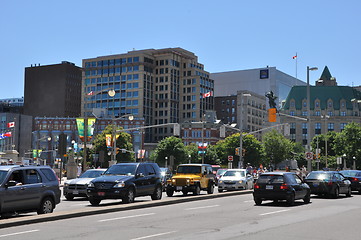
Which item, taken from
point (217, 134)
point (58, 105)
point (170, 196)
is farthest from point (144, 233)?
point (58, 105)

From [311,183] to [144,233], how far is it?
55.0ft

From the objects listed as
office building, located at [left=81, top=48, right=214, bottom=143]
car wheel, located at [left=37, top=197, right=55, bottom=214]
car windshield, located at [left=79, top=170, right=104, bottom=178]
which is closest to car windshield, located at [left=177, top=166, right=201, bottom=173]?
car windshield, located at [left=79, top=170, right=104, bottom=178]

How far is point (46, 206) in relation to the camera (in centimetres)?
1722

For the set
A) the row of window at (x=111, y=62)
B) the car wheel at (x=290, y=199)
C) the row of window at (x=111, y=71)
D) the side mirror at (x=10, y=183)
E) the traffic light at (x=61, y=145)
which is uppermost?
the row of window at (x=111, y=62)

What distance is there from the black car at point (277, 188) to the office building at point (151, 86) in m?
134

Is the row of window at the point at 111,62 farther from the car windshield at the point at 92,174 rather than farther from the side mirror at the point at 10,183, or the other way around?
the side mirror at the point at 10,183

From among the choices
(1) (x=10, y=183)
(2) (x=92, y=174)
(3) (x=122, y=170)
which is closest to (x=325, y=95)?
(2) (x=92, y=174)

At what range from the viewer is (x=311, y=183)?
27531mm

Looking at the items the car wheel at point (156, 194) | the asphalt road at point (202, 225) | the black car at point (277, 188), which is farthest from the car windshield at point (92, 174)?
the black car at point (277, 188)

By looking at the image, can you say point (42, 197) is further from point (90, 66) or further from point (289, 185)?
point (90, 66)

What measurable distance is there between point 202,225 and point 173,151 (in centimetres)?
Answer: 9799

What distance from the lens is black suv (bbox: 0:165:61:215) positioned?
15570 mm

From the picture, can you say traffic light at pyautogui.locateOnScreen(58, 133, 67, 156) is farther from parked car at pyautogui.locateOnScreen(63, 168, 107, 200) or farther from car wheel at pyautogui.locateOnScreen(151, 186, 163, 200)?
car wheel at pyautogui.locateOnScreen(151, 186, 163, 200)

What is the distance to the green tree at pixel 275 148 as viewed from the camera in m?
115
